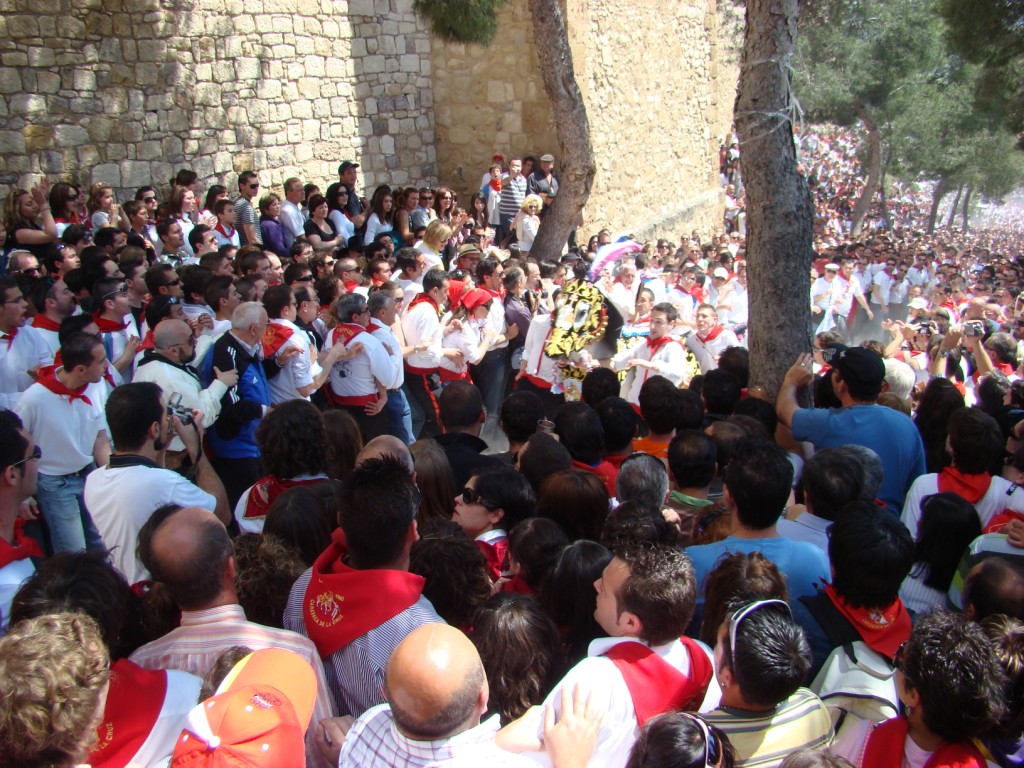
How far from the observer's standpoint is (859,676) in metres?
2.48

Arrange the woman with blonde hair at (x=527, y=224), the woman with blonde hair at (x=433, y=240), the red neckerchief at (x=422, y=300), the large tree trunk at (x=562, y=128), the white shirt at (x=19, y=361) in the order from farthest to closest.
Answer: the woman with blonde hair at (x=527, y=224)
the large tree trunk at (x=562, y=128)
the woman with blonde hair at (x=433, y=240)
the red neckerchief at (x=422, y=300)
the white shirt at (x=19, y=361)

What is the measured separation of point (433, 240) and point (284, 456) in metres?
4.52

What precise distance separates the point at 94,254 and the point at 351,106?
286 inches

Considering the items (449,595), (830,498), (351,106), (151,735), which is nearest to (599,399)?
(830,498)

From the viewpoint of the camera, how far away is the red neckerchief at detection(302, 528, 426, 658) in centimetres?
253

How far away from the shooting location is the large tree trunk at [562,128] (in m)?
10.1

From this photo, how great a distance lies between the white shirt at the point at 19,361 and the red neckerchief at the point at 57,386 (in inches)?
28.2

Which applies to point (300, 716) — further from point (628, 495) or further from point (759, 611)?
point (628, 495)

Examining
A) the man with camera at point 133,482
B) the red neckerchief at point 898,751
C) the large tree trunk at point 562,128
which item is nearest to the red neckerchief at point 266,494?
the man with camera at point 133,482

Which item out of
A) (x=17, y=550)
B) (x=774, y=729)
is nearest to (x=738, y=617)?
(x=774, y=729)

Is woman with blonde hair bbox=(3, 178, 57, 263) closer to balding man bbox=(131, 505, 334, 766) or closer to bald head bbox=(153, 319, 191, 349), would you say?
bald head bbox=(153, 319, 191, 349)

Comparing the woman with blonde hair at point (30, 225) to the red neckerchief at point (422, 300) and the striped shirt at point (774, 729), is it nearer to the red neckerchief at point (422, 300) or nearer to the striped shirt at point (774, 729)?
the red neckerchief at point (422, 300)

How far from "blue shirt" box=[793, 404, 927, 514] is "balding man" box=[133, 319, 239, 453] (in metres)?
3.08

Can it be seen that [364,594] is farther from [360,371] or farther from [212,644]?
[360,371]
